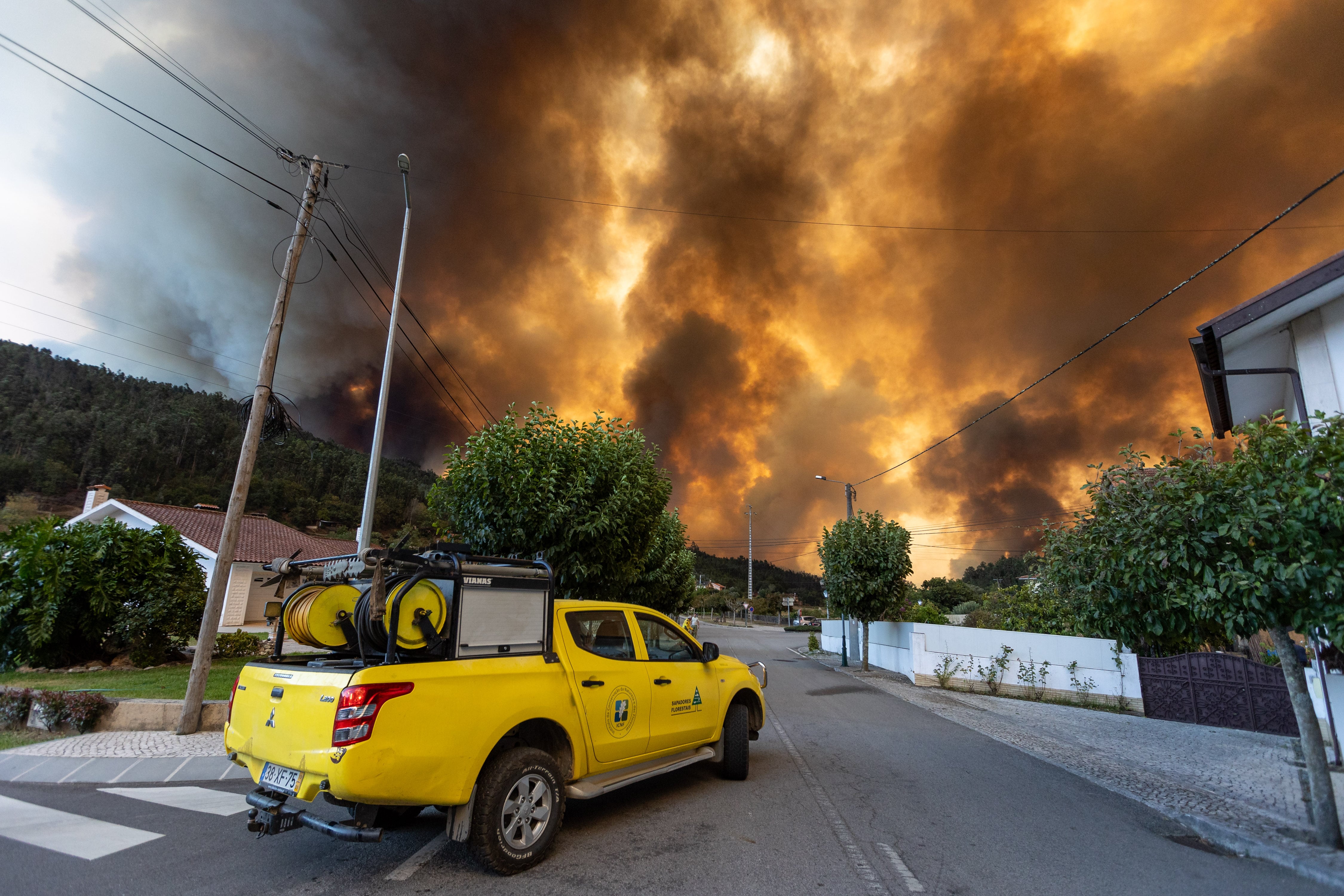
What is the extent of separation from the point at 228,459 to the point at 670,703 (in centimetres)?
7277

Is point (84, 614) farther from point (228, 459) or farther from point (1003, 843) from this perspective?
point (228, 459)

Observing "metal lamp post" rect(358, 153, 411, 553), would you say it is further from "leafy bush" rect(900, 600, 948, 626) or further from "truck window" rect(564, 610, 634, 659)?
"leafy bush" rect(900, 600, 948, 626)

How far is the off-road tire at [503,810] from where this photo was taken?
3.96 m

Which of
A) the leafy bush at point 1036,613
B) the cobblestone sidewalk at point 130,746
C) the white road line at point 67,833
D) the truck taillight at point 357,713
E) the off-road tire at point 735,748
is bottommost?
the cobblestone sidewalk at point 130,746

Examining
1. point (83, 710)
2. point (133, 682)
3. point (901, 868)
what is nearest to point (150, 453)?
point (133, 682)

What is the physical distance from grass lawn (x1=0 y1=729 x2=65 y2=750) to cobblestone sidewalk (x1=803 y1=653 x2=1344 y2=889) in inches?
518

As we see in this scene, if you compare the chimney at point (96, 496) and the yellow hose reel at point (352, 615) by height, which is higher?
the chimney at point (96, 496)

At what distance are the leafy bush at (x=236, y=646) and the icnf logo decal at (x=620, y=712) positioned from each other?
14811mm

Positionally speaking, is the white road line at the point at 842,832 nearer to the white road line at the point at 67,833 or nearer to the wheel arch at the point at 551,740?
the wheel arch at the point at 551,740

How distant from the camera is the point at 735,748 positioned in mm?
6652

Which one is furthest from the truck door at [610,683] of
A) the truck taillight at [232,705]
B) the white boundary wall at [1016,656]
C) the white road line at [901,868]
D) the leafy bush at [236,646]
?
the leafy bush at [236,646]

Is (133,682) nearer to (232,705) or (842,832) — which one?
(232,705)

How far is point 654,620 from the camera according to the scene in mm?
6254

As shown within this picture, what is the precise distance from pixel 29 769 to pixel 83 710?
1799mm
